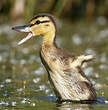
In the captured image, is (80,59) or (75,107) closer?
(75,107)

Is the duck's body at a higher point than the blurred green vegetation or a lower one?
lower

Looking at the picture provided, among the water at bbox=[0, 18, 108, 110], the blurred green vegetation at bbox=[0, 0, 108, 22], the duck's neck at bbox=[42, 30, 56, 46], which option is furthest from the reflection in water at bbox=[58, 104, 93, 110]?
the blurred green vegetation at bbox=[0, 0, 108, 22]

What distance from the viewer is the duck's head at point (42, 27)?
955cm

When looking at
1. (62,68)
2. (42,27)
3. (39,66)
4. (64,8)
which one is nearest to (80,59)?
(62,68)

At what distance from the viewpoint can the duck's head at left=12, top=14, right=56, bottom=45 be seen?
9.55m

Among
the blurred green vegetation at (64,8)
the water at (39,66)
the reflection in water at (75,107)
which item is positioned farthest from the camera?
the blurred green vegetation at (64,8)

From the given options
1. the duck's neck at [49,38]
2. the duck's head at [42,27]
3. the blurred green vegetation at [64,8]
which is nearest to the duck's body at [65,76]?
the duck's neck at [49,38]

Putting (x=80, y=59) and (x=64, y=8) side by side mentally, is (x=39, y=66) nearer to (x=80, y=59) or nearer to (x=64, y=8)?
(x=80, y=59)

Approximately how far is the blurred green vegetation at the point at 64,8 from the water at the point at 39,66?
1.87 ft

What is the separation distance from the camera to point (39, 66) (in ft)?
45.2

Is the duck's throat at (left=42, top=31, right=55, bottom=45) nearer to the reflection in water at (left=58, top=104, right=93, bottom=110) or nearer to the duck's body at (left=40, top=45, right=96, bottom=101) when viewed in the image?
the duck's body at (left=40, top=45, right=96, bottom=101)

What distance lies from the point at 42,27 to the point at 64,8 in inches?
510

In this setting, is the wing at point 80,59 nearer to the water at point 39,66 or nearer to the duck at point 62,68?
the duck at point 62,68

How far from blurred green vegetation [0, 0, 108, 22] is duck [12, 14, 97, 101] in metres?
10.6
